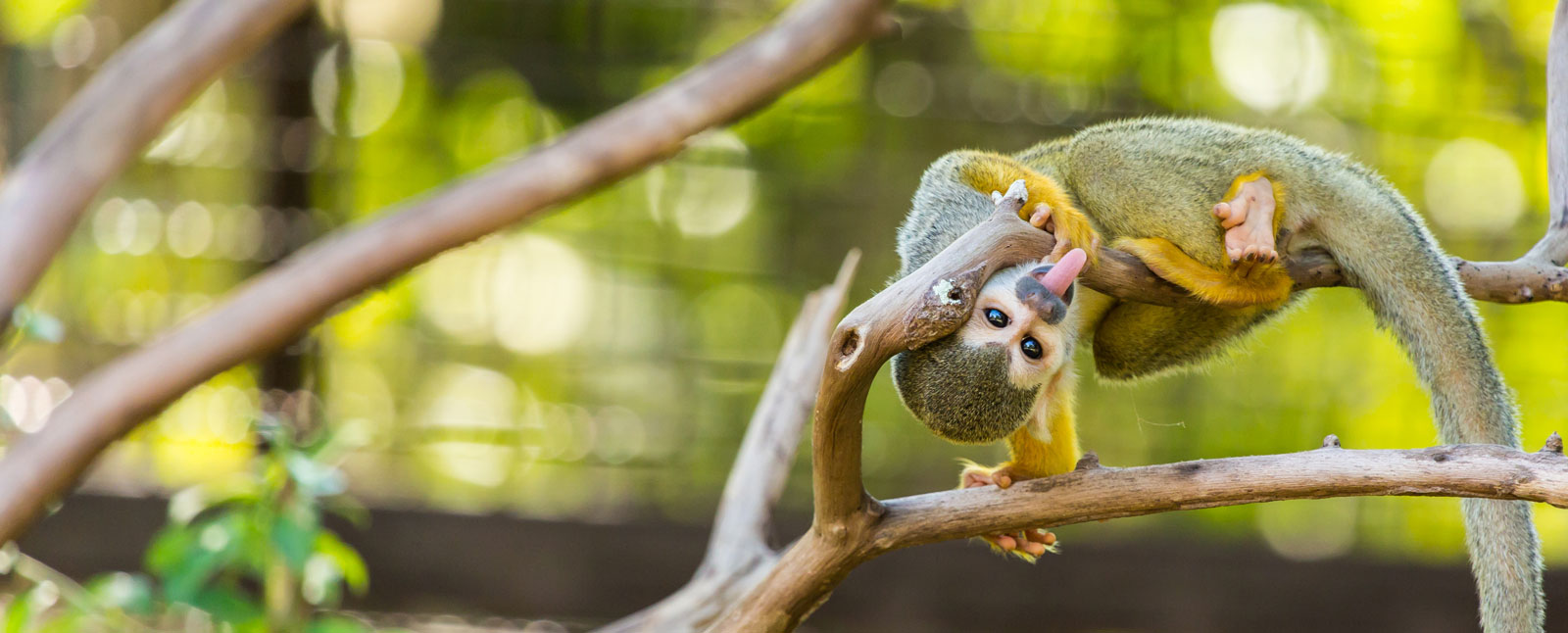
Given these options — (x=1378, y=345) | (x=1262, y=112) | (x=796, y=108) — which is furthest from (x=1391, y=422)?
(x=796, y=108)

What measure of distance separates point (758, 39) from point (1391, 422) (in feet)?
7.89

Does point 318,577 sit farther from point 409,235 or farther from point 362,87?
point 362,87

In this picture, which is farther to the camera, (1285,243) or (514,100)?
(514,100)

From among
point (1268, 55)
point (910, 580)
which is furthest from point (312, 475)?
point (1268, 55)

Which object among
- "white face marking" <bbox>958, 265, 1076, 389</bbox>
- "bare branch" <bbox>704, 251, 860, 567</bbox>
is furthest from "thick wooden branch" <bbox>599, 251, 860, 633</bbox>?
"white face marking" <bbox>958, 265, 1076, 389</bbox>

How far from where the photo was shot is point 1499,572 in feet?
4.50

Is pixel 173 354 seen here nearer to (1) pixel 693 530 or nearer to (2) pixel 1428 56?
(1) pixel 693 530

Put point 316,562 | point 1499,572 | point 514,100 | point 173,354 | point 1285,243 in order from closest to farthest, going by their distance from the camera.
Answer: point 1499,572, point 1285,243, point 316,562, point 173,354, point 514,100

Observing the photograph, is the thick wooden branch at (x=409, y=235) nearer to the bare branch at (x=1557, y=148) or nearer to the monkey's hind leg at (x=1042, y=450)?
the monkey's hind leg at (x=1042, y=450)

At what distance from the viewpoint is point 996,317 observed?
142 centimetres

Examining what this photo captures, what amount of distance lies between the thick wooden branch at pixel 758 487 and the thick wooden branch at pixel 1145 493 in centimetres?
56

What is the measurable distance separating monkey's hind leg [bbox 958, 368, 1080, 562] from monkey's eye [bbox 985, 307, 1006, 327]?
0.19m

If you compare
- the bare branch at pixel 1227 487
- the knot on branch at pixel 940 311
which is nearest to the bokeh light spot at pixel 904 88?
the bare branch at pixel 1227 487

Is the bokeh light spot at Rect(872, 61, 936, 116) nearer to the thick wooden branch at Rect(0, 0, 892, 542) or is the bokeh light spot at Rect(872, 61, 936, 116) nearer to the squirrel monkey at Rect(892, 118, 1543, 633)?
the thick wooden branch at Rect(0, 0, 892, 542)
